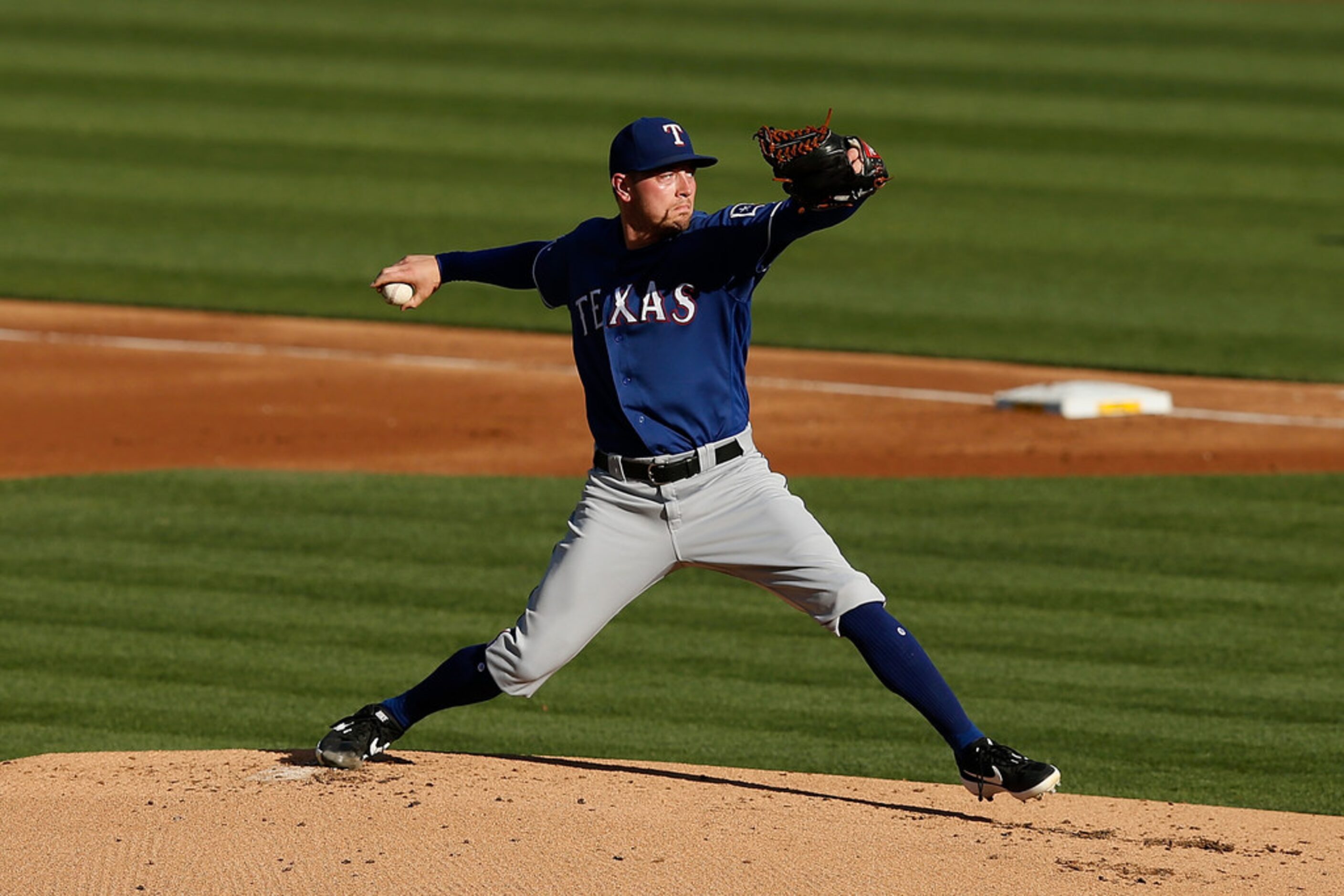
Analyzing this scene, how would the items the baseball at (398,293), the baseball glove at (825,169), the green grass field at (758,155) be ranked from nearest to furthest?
the baseball glove at (825,169) < the baseball at (398,293) < the green grass field at (758,155)

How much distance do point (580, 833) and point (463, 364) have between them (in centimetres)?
879

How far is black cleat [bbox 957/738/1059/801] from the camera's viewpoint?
5180mm

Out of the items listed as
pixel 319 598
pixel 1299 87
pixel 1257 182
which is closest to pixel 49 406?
pixel 319 598

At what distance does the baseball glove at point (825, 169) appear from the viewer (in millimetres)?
4957

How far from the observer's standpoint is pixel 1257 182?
1881cm

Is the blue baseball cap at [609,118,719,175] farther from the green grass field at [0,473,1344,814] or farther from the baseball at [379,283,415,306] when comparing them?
the green grass field at [0,473,1344,814]

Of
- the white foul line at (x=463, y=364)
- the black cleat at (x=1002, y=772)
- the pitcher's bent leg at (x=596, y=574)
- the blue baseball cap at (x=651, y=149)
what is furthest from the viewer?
the white foul line at (x=463, y=364)

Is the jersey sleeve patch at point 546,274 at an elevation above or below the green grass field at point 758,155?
below

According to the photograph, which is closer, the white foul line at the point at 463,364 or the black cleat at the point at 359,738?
the black cleat at the point at 359,738

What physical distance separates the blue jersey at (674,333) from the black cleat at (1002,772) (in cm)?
108

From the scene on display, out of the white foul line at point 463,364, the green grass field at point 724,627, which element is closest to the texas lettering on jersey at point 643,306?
the green grass field at point 724,627

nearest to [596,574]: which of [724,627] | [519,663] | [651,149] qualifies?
[519,663]

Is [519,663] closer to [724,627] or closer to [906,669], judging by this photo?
[906,669]

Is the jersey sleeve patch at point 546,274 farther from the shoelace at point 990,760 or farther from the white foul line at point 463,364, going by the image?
the white foul line at point 463,364
